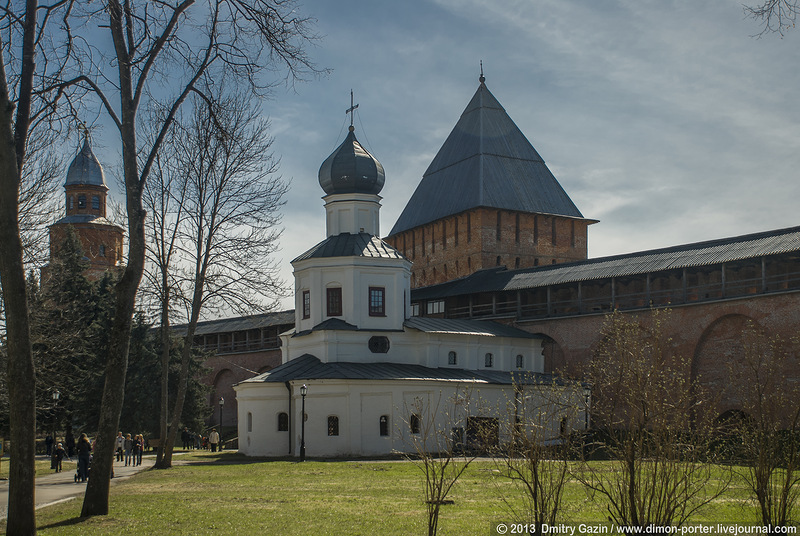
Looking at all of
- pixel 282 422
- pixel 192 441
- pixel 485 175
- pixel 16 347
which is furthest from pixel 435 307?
pixel 16 347

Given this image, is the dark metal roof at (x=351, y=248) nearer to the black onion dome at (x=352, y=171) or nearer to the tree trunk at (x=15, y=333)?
the black onion dome at (x=352, y=171)

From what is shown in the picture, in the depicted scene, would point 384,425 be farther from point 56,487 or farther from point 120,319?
point 120,319

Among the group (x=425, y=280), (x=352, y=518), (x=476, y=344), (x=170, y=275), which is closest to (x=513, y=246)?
(x=425, y=280)

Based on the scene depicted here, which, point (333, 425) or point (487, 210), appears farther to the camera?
point (487, 210)

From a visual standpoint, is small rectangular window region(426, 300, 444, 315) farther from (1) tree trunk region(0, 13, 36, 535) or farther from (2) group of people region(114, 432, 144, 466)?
(1) tree trunk region(0, 13, 36, 535)

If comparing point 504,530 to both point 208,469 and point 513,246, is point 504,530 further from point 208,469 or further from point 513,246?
point 513,246

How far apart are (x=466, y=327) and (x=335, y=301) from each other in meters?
5.67

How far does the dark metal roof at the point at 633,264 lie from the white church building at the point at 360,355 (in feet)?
8.43

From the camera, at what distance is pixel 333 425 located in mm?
29219

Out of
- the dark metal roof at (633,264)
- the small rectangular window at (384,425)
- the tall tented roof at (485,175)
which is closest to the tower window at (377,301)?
the small rectangular window at (384,425)

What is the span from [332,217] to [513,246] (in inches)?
575

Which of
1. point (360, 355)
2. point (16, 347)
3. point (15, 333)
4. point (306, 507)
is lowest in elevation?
point (306, 507)

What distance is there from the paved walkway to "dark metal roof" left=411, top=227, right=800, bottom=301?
18.1 m

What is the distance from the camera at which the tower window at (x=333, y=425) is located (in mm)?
29188
